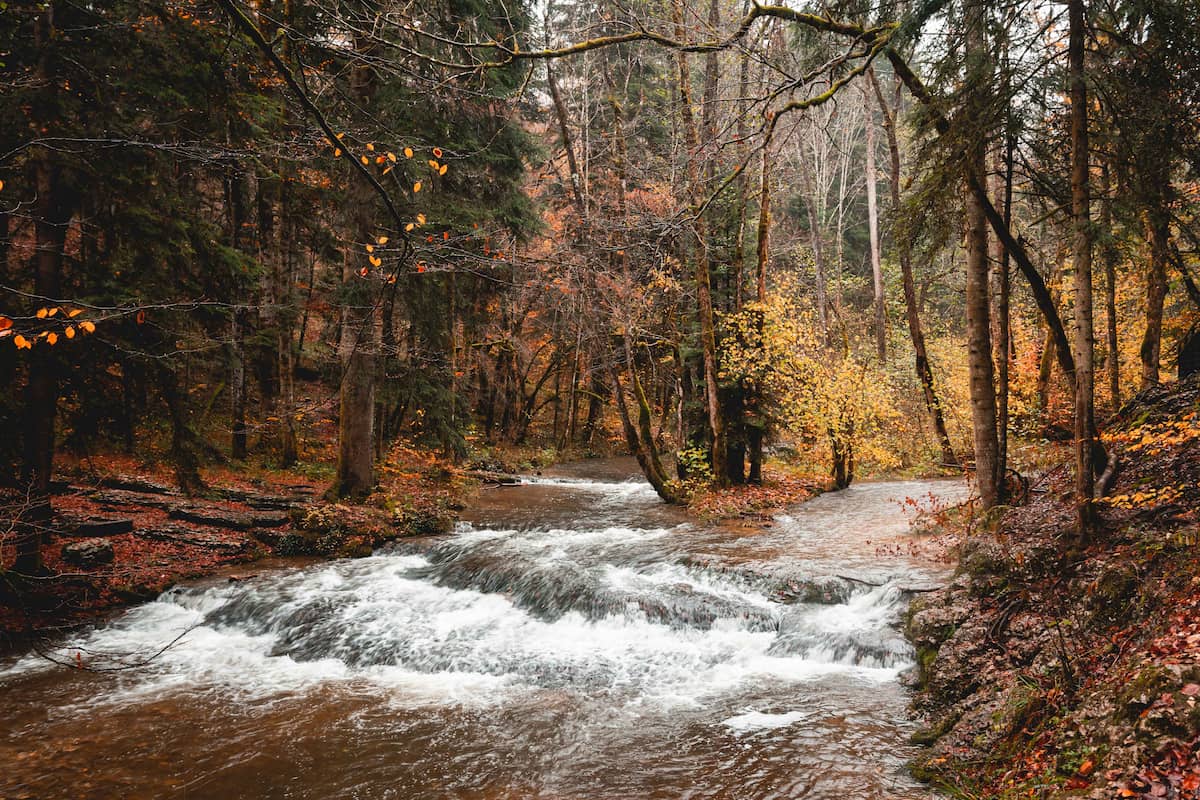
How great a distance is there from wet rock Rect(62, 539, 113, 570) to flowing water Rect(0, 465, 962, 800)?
1026 mm

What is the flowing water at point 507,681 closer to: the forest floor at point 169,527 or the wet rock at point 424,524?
the forest floor at point 169,527

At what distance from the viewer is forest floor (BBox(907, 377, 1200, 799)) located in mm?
3256

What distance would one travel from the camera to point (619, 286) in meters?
14.5

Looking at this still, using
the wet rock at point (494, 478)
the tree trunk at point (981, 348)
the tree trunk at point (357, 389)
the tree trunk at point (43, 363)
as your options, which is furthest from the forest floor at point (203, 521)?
the tree trunk at point (981, 348)

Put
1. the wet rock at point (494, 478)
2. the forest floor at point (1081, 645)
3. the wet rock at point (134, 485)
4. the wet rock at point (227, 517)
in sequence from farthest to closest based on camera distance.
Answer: the wet rock at point (494, 478), the wet rock at point (134, 485), the wet rock at point (227, 517), the forest floor at point (1081, 645)

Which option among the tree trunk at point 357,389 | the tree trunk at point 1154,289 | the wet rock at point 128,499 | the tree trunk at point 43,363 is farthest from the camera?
the tree trunk at point 357,389

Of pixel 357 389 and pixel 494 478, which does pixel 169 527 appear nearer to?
pixel 357 389

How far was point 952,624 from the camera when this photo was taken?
603cm

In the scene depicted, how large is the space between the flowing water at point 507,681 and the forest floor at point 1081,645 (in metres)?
0.62

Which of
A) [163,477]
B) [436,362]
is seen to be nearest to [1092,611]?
[436,362]

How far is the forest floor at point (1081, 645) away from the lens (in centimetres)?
326

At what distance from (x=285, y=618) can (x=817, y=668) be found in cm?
717

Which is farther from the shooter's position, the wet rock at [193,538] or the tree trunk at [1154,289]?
the wet rock at [193,538]

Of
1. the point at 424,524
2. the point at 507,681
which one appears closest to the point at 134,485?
the point at 424,524
